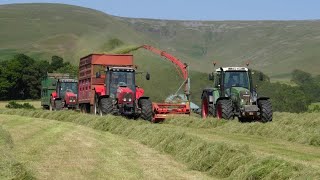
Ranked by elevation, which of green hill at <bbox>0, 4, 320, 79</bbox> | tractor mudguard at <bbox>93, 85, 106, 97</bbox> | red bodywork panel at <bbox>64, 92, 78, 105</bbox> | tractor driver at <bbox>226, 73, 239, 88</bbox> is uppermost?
green hill at <bbox>0, 4, 320, 79</bbox>

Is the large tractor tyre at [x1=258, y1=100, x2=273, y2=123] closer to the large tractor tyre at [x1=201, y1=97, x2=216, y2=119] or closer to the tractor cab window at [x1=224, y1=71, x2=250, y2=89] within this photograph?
the tractor cab window at [x1=224, y1=71, x2=250, y2=89]

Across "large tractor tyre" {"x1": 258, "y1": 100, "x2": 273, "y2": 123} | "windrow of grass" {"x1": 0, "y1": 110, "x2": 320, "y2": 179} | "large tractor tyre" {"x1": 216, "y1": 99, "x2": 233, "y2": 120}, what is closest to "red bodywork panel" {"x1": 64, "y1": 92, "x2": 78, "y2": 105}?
"large tractor tyre" {"x1": 216, "y1": 99, "x2": 233, "y2": 120}

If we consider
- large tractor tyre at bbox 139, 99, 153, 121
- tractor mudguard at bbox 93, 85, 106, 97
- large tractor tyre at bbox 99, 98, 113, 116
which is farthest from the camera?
tractor mudguard at bbox 93, 85, 106, 97

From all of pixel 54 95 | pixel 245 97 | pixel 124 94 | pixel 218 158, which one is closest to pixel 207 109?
pixel 245 97

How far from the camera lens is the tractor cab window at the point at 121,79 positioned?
25047 mm

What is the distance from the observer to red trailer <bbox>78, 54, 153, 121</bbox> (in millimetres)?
23984

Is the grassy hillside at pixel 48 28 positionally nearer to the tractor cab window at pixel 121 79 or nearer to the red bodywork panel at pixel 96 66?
the red bodywork panel at pixel 96 66

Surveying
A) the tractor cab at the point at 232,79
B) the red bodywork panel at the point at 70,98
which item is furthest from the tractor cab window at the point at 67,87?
the tractor cab at the point at 232,79

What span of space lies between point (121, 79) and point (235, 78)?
5.40 m

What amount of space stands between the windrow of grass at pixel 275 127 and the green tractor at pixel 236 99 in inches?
50.9

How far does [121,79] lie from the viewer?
2516cm

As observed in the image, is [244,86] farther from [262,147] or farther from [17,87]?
[17,87]

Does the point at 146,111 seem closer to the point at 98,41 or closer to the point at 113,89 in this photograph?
the point at 113,89

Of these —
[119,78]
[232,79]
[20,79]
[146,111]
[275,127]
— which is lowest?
[275,127]
